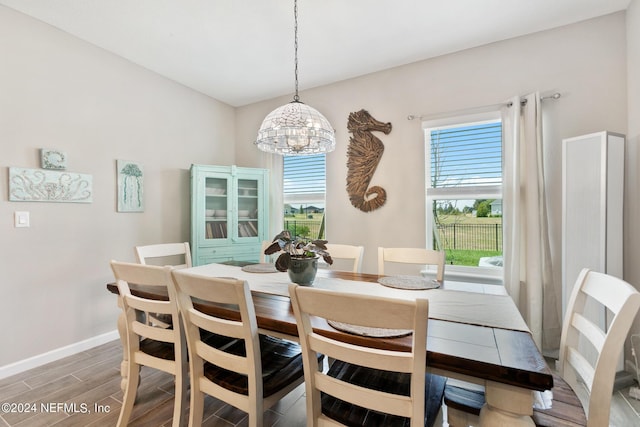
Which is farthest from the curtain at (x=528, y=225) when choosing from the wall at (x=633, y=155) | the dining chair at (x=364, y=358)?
the dining chair at (x=364, y=358)

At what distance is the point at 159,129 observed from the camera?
10.3ft

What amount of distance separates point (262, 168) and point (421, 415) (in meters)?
3.31

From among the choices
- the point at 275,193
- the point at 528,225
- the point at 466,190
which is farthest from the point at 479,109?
the point at 275,193

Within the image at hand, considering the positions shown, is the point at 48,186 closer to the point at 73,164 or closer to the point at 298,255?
the point at 73,164

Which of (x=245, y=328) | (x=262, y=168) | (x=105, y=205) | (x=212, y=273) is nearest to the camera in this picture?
(x=245, y=328)

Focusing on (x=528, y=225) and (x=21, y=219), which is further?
(x=528, y=225)

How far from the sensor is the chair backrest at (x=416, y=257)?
2.00 m

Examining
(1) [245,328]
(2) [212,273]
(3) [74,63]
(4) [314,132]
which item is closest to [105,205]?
(3) [74,63]

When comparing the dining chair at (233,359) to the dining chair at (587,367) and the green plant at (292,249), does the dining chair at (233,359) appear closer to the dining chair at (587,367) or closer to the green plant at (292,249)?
the green plant at (292,249)

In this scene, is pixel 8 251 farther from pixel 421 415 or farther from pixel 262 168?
pixel 421 415

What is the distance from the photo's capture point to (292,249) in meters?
1.66

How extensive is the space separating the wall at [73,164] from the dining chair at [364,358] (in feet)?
8.14

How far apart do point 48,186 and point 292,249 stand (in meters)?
2.15

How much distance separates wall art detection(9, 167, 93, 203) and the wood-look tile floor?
4.36ft
